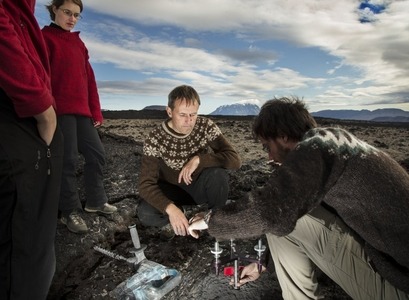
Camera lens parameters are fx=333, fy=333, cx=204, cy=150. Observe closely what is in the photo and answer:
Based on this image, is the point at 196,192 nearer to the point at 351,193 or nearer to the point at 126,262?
the point at 126,262

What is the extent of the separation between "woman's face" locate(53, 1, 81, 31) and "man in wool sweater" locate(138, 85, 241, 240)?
1246 mm

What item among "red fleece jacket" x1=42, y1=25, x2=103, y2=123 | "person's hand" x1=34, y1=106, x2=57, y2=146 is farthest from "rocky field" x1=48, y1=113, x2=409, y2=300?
"person's hand" x1=34, y1=106, x2=57, y2=146

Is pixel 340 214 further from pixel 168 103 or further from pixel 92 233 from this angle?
pixel 92 233

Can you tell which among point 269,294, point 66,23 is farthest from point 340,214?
point 66,23

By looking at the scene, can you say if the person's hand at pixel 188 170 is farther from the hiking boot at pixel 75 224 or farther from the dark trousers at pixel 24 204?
the dark trousers at pixel 24 204

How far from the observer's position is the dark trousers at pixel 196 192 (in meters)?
3.41

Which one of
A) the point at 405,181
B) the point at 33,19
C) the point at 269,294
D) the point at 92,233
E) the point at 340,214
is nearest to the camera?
the point at 405,181

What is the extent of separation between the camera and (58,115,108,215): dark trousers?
328 cm

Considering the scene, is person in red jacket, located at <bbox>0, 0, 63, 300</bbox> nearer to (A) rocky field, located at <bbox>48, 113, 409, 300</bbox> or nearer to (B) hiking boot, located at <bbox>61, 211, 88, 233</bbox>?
(A) rocky field, located at <bbox>48, 113, 409, 300</bbox>

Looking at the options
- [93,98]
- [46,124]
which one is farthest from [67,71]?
[46,124]

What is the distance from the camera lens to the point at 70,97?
10.9 feet

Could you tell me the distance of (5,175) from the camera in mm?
1723

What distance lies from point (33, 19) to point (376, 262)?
2.35 m

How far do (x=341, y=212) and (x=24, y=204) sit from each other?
1707mm
